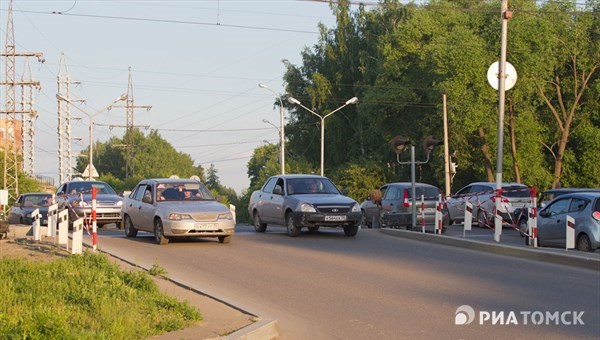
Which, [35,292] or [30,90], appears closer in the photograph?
[35,292]

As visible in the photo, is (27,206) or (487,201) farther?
(27,206)

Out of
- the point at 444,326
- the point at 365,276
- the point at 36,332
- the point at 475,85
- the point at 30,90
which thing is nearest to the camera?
the point at 36,332

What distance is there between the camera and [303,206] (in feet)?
78.1

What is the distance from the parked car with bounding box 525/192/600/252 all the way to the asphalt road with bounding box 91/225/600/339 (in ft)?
8.85

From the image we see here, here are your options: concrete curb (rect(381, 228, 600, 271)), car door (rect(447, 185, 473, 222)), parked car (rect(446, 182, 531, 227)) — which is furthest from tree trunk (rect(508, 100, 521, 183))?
concrete curb (rect(381, 228, 600, 271))

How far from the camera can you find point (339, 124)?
7294 centimetres

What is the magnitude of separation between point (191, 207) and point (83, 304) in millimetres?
10803

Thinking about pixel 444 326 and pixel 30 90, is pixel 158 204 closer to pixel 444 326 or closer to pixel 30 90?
pixel 444 326

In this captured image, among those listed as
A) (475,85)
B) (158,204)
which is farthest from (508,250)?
(475,85)

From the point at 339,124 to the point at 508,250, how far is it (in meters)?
54.1

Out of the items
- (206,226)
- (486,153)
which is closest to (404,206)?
(206,226)

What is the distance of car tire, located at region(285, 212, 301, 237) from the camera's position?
24219 mm

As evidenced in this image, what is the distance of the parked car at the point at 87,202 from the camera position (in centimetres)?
2895

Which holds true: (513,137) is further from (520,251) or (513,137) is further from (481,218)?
(520,251)
